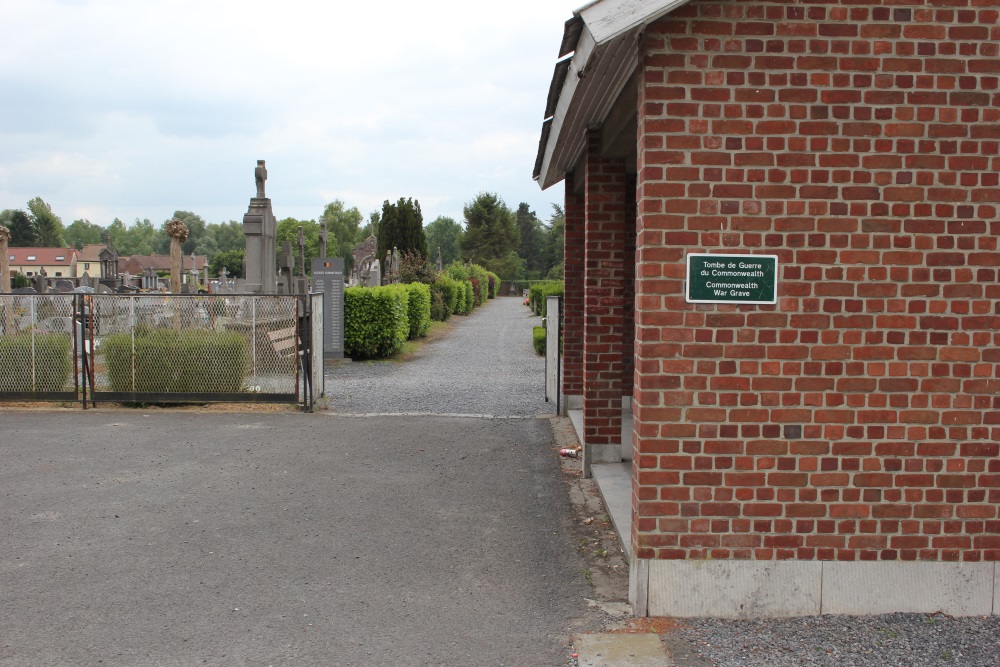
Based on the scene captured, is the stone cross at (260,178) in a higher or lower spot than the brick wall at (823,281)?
higher

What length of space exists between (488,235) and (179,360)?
229 feet

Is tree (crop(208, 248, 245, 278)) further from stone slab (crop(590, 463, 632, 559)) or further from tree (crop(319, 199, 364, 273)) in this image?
stone slab (crop(590, 463, 632, 559))

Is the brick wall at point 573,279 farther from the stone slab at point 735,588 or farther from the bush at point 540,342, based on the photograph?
the bush at point 540,342

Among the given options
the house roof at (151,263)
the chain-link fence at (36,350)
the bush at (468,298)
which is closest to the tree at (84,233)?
the house roof at (151,263)

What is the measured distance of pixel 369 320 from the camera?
17891 mm

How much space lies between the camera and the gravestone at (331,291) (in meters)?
16.8

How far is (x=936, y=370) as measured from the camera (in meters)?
4.28

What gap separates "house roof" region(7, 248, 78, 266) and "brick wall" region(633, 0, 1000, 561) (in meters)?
103

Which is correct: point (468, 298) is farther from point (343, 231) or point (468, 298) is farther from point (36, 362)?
point (343, 231)

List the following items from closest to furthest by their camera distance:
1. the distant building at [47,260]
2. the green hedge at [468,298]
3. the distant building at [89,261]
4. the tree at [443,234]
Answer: the green hedge at [468,298] < the distant building at [47,260] < the distant building at [89,261] < the tree at [443,234]

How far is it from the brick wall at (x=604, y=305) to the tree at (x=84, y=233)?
160 m

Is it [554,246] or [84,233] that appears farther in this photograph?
[84,233]

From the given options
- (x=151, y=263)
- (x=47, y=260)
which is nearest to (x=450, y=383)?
(x=47, y=260)

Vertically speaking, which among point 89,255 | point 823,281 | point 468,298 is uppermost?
point 89,255
